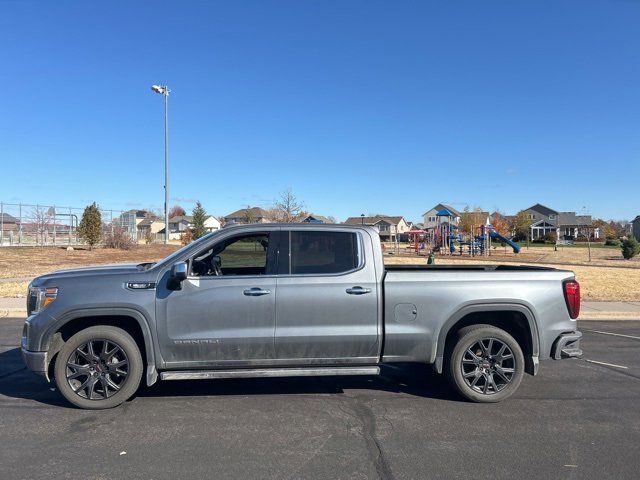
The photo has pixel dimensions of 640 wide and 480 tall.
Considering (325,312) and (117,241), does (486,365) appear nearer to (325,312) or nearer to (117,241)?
(325,312)

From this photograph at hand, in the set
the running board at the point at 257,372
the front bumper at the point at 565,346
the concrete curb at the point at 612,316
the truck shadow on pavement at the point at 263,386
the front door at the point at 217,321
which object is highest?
the front door at the point at 217,321

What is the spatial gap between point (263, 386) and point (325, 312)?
1500mm

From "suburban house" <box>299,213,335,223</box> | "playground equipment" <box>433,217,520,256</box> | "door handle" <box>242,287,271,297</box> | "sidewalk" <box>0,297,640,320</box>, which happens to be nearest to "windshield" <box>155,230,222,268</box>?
"door handle" <box>242,287,271,297</box>

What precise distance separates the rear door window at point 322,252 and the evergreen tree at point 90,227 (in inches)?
1193

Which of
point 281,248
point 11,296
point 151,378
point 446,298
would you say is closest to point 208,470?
point 151,378

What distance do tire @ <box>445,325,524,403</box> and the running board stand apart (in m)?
0.94

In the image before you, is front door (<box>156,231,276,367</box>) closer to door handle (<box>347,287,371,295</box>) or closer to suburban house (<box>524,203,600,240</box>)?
door handle (<box>347,287,371,295</box>)

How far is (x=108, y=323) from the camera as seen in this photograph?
520 cm

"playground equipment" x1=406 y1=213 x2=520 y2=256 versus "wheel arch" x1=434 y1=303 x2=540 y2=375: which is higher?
"playground equipment" x1=406 y1=213 x2=520 y2=256

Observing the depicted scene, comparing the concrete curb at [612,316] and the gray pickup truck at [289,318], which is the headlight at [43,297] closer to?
the gray pickup truck at [289,318]

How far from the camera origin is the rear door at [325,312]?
5.12 meters

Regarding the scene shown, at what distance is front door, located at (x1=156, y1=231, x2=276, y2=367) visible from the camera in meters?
5.02

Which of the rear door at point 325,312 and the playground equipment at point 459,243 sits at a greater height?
the playground equipment at point 459,243

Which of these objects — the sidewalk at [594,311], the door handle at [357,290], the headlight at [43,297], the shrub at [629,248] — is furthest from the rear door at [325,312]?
the shrub at [629,248]
